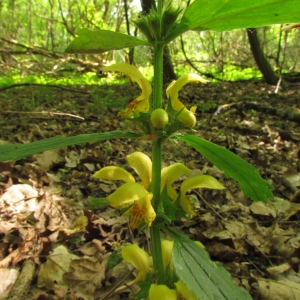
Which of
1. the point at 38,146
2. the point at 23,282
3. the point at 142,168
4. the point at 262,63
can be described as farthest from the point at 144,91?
the point at 262,63

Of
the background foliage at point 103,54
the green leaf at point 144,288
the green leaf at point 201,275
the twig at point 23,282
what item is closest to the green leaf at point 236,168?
the green leaf at point 201,275

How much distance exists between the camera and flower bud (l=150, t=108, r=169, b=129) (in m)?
0.82

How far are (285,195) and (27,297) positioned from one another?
189cm

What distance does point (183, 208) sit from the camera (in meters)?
1.01

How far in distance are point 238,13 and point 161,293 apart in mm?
809

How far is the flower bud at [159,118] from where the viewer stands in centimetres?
82

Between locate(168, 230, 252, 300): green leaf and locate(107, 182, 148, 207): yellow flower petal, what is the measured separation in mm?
178

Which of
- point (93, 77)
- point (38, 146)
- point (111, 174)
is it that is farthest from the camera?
point (93, 77)

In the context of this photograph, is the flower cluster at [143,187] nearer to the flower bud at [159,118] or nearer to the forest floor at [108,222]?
the flower bud at [159,118]

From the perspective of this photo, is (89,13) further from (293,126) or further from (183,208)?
(183,208)

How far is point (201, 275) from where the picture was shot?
29.3 inches

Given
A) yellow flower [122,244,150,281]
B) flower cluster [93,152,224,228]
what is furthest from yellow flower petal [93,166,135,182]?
yellow flower [122,244,150,281]

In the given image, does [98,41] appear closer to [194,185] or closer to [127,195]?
[127,195]

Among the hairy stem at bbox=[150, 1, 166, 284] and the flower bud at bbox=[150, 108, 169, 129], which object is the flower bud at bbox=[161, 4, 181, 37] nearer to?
the hairy stem at bbox=[150, 1, 166, 284]
